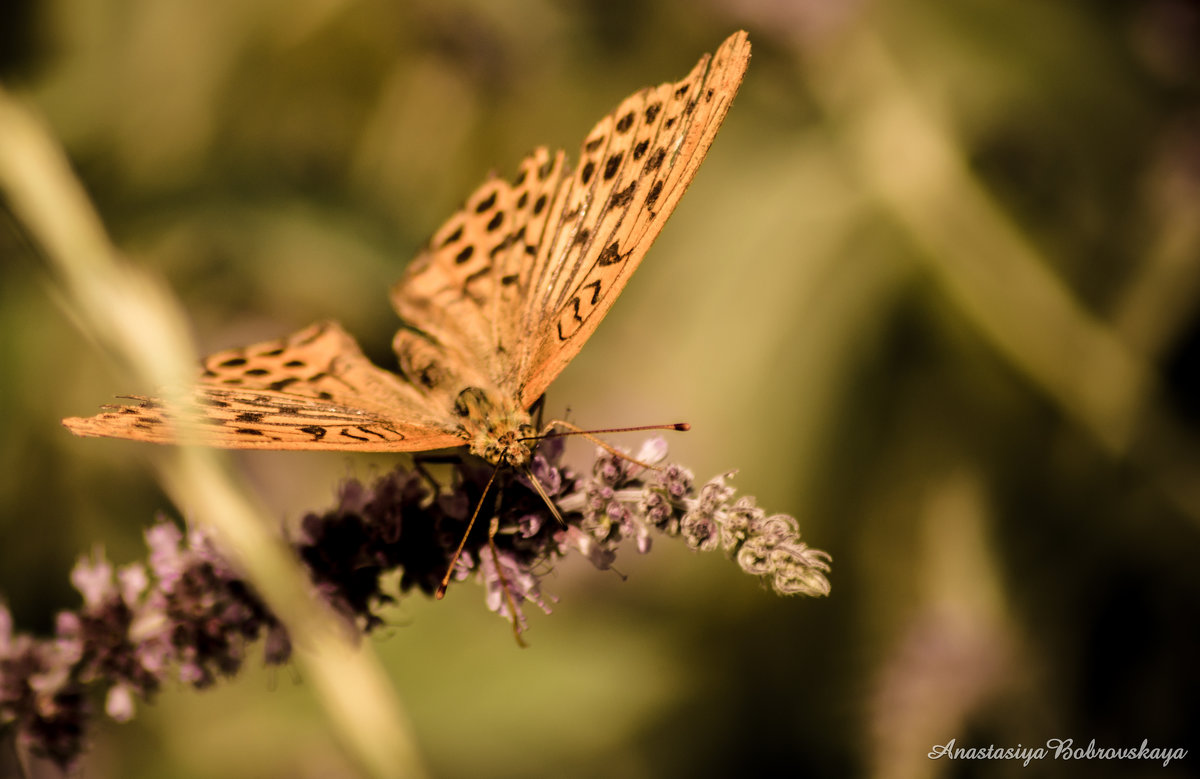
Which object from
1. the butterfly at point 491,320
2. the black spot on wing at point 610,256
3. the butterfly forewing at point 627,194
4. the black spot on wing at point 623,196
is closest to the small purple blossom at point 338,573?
the butterfly at point 491,320

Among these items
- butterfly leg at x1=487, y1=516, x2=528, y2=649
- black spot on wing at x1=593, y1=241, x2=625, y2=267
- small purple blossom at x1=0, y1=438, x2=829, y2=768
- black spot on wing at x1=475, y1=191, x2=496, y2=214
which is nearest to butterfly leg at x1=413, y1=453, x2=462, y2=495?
small purple blossom at x1=0, y1=438, x2=829, y2=768

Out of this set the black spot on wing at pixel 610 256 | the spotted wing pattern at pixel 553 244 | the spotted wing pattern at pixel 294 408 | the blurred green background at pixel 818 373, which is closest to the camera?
the spotted wing pattern at pixel 294 408

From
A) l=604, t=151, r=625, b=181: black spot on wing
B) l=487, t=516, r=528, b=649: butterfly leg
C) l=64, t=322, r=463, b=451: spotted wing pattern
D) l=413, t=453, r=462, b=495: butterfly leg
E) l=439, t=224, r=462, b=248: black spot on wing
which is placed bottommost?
l=487, t=516, r=528, b=649: butterfly leg

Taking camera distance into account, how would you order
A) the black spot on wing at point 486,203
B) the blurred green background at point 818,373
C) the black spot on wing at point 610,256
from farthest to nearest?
the blurred green background at point 818,373 → the black spot on wing at point 486,203 → the black spot on wing at point 610,256

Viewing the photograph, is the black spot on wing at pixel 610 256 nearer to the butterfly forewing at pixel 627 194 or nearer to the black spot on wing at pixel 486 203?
the butterfly forewing at pixel 627 194

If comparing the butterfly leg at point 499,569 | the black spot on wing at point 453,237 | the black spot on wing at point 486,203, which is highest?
the black spot on wing at point 486,203

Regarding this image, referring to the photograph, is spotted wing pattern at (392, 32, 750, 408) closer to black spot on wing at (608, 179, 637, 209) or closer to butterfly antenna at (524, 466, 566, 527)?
black spot on wing at (608, 179, 637, 209)
